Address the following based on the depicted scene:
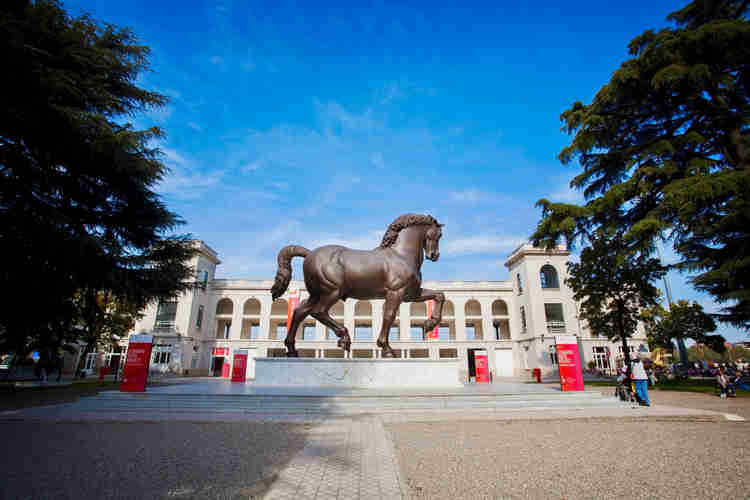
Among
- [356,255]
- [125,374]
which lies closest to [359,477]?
[356,255]

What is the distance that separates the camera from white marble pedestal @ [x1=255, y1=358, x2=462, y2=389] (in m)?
8.21

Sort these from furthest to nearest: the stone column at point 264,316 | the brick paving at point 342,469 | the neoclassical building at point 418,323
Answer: the stone column at point 264,316 < the neoclassical building at point 418,323 < the brick paving at point 342,469

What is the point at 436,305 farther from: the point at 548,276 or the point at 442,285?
the point at 548,276

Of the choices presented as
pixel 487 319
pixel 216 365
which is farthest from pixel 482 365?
pixel 216 365

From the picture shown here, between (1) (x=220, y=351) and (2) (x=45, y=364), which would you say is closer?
(2) (x=45, y=364)

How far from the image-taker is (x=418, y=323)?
139 feet

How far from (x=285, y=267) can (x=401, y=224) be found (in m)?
3.10

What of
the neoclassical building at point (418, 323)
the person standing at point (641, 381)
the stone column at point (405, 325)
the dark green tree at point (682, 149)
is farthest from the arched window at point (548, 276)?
the person standing at point (641, 381)

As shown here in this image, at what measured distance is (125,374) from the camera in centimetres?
770

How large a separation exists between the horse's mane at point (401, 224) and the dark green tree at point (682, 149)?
24.0 feet

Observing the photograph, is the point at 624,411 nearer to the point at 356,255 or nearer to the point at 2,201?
the point at 356,255

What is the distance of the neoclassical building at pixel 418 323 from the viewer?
35.8 m

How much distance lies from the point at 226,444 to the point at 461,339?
37.4 metres

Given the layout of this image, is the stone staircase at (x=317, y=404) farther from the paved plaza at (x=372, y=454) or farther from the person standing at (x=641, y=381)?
the person standing at (x=641, y=381)
